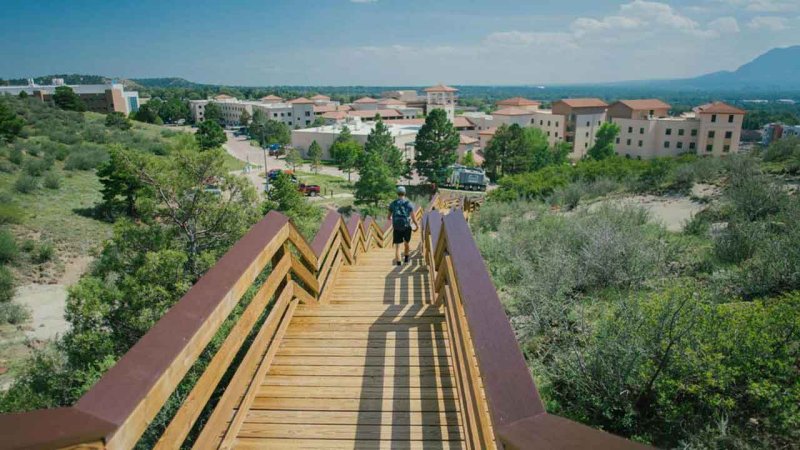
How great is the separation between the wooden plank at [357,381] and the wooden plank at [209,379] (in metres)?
0.53

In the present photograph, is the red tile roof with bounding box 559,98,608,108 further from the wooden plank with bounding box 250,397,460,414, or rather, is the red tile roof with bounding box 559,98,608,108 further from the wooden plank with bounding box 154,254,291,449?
the wooden plank with bounding box 154,254,291,449

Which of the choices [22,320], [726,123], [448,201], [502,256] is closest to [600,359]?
[502,256]

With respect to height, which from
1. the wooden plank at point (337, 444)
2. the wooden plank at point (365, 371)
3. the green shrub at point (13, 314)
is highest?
the wooden plank at point (365, 371)

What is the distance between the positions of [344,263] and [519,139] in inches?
1798

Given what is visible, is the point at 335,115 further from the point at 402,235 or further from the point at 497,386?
the point at 497,386

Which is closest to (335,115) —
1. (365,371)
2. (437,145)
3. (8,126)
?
(437,145)

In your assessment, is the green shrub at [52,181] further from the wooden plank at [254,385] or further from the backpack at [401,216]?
the wooden plank at [254,385]

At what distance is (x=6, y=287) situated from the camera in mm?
17797

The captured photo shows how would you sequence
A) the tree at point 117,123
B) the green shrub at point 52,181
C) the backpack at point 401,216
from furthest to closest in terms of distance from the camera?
the tree at point 117,123, the green shrub at point 52,181, the backpack at point 401,216

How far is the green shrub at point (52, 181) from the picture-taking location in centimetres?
2975

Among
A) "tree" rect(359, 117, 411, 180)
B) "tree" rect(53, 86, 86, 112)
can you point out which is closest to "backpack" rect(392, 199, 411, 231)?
"tree" rect(359, 117, 411, 180)

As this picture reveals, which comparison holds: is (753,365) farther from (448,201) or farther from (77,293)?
(448,201)

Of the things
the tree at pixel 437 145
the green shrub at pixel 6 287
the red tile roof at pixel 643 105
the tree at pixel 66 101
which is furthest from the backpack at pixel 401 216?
the tree at pixel 66 101

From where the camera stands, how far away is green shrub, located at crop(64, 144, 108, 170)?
35281mm
